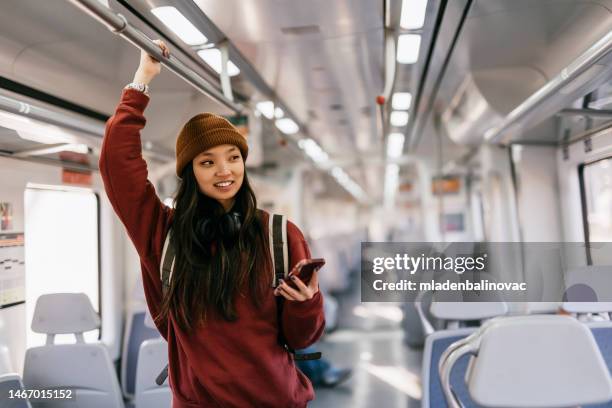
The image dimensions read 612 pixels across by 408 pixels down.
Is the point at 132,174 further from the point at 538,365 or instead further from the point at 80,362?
the point at 80,362

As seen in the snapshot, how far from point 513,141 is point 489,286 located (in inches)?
113

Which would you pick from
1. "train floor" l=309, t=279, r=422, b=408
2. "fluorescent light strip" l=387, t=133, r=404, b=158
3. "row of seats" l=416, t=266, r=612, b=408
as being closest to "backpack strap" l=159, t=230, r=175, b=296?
"row of seats" l=416, t=266, r=612, b=408

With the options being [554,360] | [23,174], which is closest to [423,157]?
[23,174]

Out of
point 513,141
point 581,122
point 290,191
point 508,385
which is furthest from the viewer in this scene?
point 290,191

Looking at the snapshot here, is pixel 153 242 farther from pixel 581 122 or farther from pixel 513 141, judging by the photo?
pixel 513 141

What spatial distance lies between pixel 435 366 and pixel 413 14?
6.85 ft

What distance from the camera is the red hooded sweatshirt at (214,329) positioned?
4.78 ft

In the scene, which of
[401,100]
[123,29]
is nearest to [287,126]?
[401,100]

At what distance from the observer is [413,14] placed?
10.00 ft

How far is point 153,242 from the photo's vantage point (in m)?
1.59

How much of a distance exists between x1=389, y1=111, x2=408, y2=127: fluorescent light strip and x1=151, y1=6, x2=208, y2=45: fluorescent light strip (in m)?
3.02

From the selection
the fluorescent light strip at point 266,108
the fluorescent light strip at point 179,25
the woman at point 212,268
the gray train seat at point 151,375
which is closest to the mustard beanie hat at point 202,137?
→ the woman at point 212,268

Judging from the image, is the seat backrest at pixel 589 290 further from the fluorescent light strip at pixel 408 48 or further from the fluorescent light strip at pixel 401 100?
the fluorescent light strip at pixel 401 100

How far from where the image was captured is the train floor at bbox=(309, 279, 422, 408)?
4.77 m
